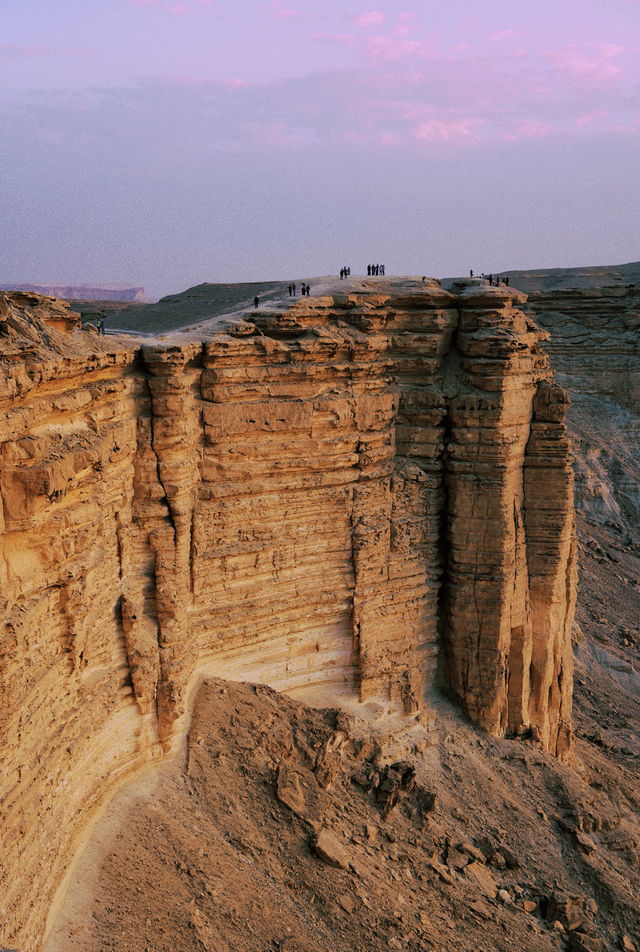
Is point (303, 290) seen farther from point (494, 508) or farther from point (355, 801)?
point (355, 801)

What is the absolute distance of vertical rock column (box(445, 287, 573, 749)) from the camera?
2030 cm

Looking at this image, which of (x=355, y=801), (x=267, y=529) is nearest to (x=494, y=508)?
(x=267, y=529)

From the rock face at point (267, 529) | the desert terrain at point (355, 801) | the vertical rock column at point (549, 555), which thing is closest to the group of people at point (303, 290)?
the desert terrain at point (355, 801)

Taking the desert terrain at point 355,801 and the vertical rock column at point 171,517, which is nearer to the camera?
the desert terrain at point 355,801

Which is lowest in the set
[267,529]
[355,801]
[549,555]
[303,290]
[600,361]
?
[355,801]

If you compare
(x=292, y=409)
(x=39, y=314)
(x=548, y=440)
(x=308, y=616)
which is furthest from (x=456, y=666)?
(x=39, y=314)

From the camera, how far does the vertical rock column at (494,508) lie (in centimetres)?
2030

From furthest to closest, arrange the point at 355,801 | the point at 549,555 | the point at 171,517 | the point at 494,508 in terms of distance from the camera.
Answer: the point at 549,555 → the point at 494,508 → the point at 355,801 → the point at 171,517

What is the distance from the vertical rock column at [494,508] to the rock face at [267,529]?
6 cm

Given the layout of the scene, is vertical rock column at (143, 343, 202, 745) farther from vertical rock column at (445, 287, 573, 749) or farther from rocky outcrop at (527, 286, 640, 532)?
rocky outcrop at (527, 286, 640, 532)

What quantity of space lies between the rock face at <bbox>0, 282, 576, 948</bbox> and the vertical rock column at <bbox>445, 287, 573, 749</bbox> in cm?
6

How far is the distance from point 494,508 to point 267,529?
6.00 m

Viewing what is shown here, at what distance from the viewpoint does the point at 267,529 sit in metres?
17.9

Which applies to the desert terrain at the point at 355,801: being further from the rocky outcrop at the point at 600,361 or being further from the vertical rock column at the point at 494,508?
the rocky outcrop at the point at 600,361
